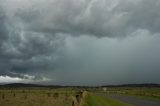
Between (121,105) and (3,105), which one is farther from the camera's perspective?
(121,105)

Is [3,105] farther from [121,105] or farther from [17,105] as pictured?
[121,105]

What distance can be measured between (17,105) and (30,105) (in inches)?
56.7

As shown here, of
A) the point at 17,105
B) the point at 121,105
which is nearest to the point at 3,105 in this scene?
the point at 17,105

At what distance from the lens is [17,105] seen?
110ft

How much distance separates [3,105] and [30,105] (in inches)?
113

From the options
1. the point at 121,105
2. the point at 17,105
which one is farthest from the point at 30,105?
the point at 121,105

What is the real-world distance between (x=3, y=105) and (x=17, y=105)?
57.7 inches

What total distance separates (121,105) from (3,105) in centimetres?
1722

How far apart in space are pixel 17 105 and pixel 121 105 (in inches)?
625

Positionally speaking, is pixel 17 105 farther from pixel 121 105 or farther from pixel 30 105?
pixel 121 105

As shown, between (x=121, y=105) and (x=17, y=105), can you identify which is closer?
(x=17, y=105)

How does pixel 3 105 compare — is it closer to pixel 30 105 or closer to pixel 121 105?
pixel 30 105

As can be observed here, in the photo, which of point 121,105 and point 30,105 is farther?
point 121,105
